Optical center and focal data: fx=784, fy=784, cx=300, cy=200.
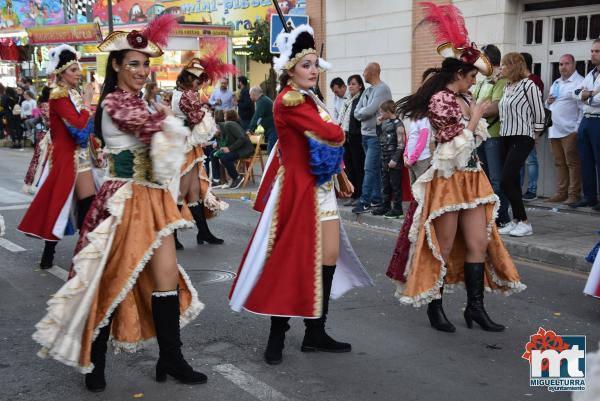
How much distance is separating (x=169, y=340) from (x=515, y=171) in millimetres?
5434

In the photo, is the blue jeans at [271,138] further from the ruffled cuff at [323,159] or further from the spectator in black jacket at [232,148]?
the ruffled cuff at [323,159]

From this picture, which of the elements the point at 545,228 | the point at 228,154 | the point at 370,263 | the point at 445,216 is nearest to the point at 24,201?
the point at 228,154

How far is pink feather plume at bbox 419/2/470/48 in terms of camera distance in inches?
215

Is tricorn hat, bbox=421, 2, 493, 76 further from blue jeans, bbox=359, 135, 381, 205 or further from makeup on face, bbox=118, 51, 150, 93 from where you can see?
blue jeans, bbox=359, 135, 381, 205

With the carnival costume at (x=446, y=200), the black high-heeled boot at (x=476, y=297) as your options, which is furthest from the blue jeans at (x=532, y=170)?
the black high-heeled boot at (x=476, y=297)

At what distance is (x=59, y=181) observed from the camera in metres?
7.57

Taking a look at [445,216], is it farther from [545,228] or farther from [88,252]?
[545,228]

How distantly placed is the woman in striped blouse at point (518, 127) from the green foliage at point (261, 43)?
11368 millimetres

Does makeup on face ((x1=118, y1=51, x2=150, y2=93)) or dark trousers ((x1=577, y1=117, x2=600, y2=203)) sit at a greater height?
makeup on face ((x1=118, y1=51, x2=150, y2=93))

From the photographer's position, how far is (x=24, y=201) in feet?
41.2

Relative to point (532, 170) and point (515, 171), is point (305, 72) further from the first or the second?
point (532, 170)

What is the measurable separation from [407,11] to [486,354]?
9.83 meters

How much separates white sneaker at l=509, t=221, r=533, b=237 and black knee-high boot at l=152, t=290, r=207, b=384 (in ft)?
17.0

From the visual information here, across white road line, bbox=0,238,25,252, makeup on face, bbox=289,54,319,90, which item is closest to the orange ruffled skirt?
makeup on face, bbox=289,54,319,90
